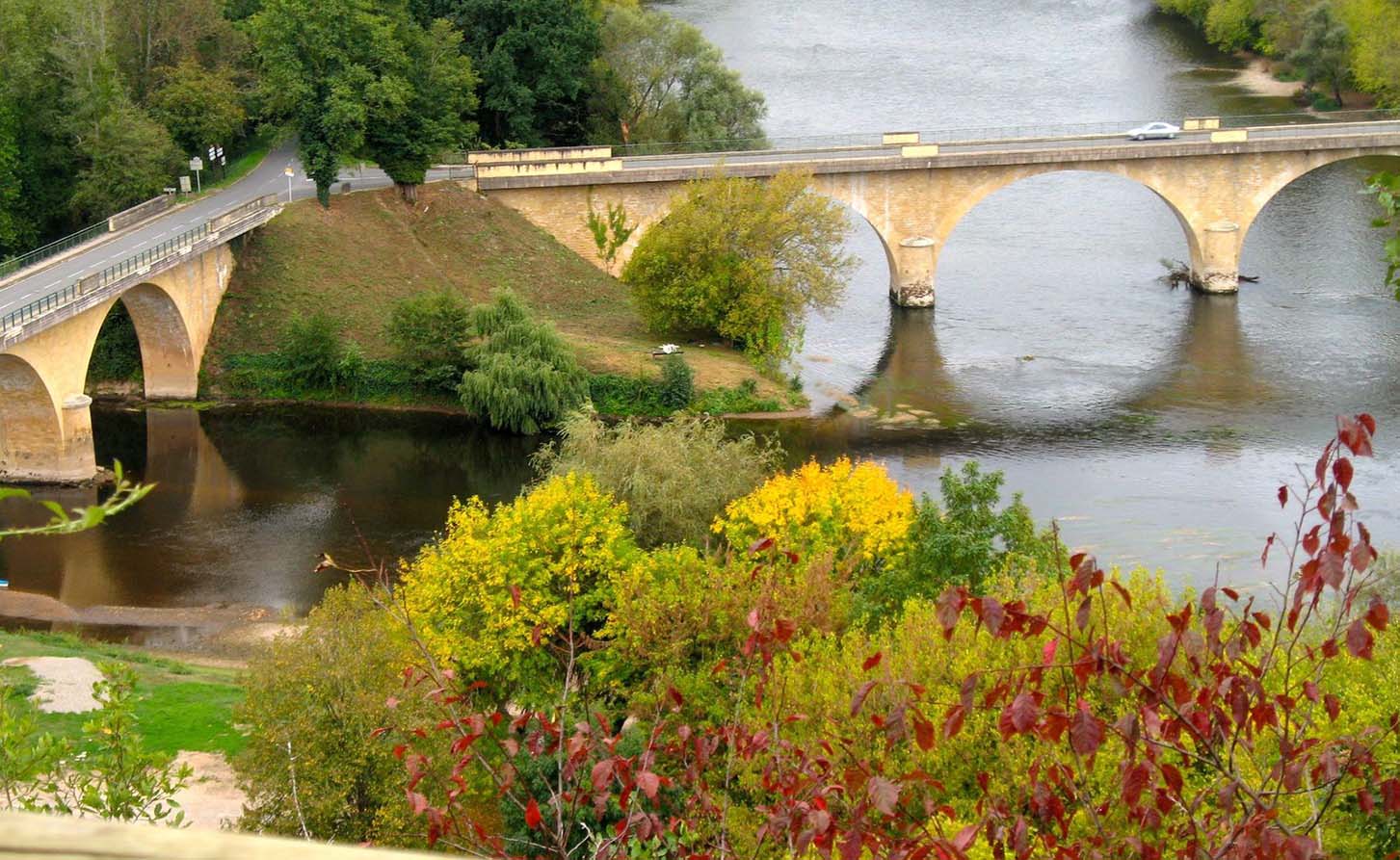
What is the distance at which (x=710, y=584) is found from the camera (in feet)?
75.9

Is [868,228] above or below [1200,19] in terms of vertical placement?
below

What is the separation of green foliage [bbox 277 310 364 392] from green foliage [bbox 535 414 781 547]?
13.7 metres

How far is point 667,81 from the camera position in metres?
62.9

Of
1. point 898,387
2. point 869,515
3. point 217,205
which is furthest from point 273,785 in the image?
point 217,205

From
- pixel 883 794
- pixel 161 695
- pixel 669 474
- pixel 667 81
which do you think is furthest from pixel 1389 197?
pixel 667 81

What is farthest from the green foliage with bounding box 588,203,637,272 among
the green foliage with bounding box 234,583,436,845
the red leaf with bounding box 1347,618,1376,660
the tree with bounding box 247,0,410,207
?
the red leaf with bounding box 1347,618,1376,660

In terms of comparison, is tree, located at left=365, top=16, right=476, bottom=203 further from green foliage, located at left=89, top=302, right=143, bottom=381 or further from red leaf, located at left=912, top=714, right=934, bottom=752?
red leaf, located at left=912, top=714, right=934, bottom=752

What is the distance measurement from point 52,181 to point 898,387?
2787 centimetres

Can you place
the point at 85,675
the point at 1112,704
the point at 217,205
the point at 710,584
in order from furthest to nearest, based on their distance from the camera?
1. the point at 217,205
2. the point at 85,675
3. the point at 710,584
4. the point at 1112,704

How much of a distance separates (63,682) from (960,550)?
14.3m

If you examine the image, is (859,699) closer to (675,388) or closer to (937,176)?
(675,388)

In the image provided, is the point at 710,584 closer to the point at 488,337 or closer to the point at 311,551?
the point at 311,551

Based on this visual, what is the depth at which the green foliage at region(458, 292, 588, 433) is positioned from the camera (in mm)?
43250

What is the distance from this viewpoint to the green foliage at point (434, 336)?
149ft
